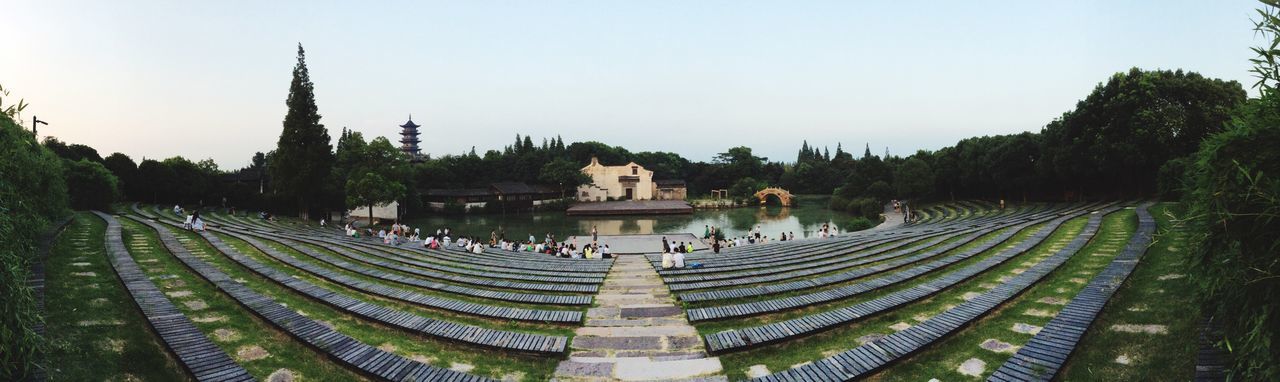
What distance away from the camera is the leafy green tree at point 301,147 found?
38719 mm

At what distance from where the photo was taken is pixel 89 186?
30094 mm

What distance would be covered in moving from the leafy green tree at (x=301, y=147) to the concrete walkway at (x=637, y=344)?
36550mm

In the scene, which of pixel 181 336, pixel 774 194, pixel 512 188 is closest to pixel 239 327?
pixel 181 336

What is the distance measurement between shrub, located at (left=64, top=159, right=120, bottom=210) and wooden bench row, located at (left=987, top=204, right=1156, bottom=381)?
42818 mm

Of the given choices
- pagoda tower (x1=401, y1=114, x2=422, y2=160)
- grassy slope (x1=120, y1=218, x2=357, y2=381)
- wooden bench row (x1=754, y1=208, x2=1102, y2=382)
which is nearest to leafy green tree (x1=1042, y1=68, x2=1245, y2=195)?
wooden bench row (x1=754, y1=208, x2=1102, y2=382)

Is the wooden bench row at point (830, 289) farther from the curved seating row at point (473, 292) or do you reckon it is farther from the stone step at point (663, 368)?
the curved seating row at point (473, 292)

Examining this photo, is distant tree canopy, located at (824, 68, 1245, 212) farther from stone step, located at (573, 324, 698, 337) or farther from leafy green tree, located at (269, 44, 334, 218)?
leafy green tree, located at (269, 44, 334, 218)

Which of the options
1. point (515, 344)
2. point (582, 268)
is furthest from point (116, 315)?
point (582, 268)

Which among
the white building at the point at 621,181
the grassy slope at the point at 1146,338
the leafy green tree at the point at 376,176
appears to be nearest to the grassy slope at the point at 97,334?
the grassy slope at the point at 1146,338

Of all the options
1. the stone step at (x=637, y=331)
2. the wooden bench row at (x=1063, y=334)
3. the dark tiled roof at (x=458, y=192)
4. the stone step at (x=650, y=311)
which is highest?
the dark tiled roof at (x=458, y=192)

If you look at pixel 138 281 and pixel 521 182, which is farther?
pixel 521 182

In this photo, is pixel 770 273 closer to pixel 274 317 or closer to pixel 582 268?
pixel 582 268

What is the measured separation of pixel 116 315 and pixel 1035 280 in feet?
54.2

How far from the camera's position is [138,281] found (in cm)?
1020
